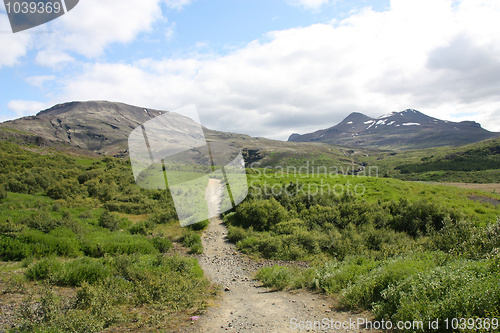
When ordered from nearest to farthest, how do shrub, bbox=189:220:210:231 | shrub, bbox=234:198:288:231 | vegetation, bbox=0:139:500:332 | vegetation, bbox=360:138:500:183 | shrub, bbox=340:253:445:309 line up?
vegetation, bbox=0:139:500:332 → shrub, bbox=340:253:445:309 → shrub, bbox=189:220:210:231 → shrub, bbox=234:198:288:231 → vegetation, bbox=360:138:500:183

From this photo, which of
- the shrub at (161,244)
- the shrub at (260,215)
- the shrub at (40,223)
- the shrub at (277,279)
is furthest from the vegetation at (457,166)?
the shrub at (40,223)

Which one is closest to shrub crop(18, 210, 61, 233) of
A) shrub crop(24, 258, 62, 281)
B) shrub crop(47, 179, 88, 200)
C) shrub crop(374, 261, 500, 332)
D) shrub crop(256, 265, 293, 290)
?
shrub crop(24, 258, 62, 281)

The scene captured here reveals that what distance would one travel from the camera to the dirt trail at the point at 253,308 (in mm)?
6074

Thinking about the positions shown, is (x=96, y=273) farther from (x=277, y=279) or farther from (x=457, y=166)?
(x=457, y=166)

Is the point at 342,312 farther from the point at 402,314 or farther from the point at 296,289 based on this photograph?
the point at 296,289

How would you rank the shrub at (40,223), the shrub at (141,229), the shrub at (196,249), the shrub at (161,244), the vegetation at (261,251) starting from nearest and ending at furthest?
the vegetation at (261,251), the shrub at (40,223), the shrub at (161,244), the shrub at (196,249), the shrub at (141,229)

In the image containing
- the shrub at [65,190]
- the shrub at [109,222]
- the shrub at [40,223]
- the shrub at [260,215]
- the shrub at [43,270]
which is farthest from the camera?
the shrub at [65,190]

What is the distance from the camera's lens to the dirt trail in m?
6.07

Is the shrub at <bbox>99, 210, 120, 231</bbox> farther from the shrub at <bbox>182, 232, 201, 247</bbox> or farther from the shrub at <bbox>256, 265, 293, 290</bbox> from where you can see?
the shrub at <bbox>256, 265, 293, 290</bbox>

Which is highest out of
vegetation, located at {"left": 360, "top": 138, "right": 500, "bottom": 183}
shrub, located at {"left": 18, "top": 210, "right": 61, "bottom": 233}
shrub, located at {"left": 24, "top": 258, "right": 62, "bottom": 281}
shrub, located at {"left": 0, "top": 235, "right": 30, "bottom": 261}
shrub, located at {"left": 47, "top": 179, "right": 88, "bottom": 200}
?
shrub, located at {"left": 47, "top": 179, "right": 88, "bottom": 200}

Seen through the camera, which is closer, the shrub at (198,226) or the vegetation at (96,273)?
the vegetation at (96,273)

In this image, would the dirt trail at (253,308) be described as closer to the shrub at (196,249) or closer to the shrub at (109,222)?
the shrub at (196,249)

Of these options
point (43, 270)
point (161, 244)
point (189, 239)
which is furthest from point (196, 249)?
point (43, 270)

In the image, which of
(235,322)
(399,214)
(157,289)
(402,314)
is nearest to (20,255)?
(157,289)
